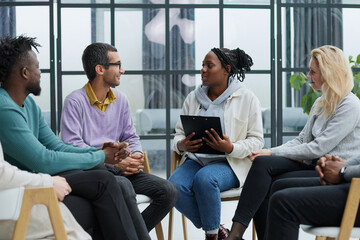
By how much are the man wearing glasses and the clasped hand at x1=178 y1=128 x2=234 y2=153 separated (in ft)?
0.86

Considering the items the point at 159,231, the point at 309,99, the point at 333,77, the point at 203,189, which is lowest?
the point at 159,231

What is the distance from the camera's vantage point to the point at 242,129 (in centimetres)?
361

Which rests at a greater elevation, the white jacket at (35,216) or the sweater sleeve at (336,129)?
the sweater sleeve at (336,129)

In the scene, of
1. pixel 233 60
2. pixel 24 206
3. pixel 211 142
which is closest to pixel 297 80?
pixel 233 60

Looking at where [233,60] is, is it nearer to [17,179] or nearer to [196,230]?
[196,230]

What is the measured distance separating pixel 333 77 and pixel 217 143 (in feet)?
2.44

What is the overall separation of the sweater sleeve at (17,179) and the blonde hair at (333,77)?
1.51 m

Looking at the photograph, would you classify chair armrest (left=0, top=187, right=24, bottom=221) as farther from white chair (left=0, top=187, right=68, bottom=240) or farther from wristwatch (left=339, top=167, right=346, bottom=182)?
wristwatch (left=339, top=167, right=346, bottom=182)

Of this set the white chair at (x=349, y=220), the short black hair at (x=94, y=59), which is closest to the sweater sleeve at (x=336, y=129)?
the white chair at (x=349, y=220)

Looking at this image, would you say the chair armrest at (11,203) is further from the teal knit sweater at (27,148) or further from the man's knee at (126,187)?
the man's knee at (126,187)

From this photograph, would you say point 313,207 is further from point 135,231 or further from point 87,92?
point 87,92

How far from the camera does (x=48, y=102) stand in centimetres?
571

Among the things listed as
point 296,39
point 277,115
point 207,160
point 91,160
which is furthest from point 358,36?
point 91,160

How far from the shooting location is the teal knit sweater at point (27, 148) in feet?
8.30
